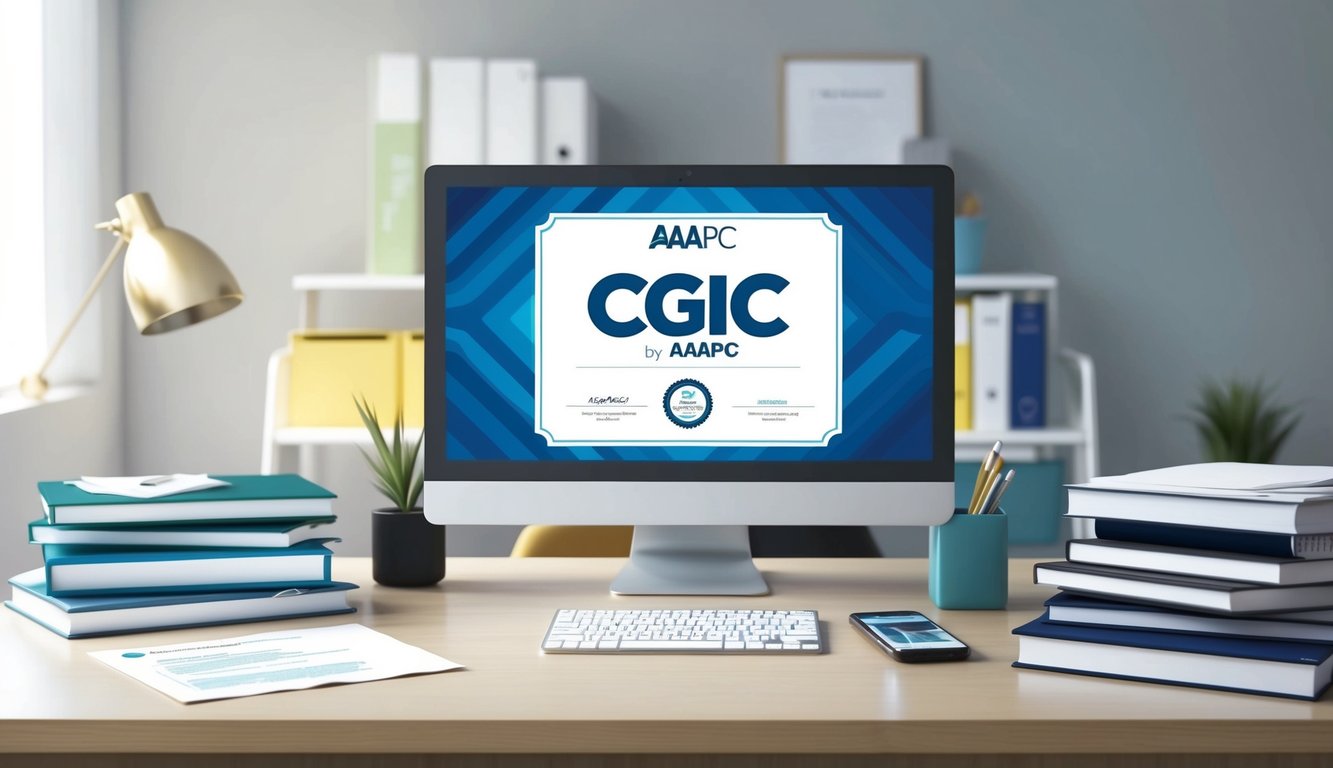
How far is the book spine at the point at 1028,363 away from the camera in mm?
2902

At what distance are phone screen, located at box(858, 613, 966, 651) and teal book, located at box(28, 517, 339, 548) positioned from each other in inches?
24.0

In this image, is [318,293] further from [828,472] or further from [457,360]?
[828,472]

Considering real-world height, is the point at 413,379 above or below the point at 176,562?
above

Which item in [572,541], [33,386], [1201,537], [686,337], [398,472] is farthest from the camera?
[33,386]

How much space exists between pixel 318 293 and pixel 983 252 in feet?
5.64

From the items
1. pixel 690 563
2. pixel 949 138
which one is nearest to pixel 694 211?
pixel 690 563

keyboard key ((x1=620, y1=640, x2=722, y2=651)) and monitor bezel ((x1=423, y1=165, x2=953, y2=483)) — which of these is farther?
monitor bezel ((x1=423, y1=165, x2=953, y2=483))

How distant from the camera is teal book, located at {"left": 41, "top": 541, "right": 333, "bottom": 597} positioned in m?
1.22

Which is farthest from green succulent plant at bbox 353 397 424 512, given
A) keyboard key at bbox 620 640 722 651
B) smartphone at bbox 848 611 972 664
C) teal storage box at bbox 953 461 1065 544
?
teal storage box at bbox 953 461 1065 544

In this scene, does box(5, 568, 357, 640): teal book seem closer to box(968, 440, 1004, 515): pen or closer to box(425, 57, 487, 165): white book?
box(968, 440, 1004, 515): pen

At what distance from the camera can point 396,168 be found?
285 cm

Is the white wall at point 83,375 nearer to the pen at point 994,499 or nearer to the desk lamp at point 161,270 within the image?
Answer: the desk lamp at point 161,270

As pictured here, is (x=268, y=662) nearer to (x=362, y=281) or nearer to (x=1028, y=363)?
(x=362, y=281)

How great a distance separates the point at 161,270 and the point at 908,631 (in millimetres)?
1068
